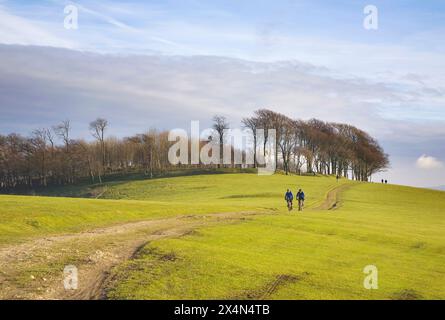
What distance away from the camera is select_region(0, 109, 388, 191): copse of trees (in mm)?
144750

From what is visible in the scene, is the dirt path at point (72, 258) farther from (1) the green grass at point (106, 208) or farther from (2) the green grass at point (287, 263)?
(1) the green grass at point (106, 208)

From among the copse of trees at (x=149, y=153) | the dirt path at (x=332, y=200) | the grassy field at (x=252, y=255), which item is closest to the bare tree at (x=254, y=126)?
the copse of trees at (x=149, y=153)

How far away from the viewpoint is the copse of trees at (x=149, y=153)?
475ft

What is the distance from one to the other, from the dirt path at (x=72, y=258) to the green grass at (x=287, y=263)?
4.10 ft

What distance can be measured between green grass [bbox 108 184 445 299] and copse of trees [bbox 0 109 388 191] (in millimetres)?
107898

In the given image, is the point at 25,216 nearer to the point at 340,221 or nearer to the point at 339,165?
the point at 340,221

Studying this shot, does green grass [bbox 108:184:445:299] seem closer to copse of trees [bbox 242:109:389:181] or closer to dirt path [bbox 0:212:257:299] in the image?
dirt path [bbox 0:212:257:299]

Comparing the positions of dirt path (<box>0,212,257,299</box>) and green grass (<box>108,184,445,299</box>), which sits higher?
dirt path (<box>0,212,257,299</box>)

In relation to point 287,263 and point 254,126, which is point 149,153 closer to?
point 254,126

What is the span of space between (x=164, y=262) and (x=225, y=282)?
4.47 m

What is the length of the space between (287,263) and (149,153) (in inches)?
4970

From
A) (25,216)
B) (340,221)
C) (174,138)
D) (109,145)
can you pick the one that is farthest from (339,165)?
(25,216)

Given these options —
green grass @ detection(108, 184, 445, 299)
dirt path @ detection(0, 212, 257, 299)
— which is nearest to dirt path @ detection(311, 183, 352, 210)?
green grass @ detection(108, 184, 445, 299)
